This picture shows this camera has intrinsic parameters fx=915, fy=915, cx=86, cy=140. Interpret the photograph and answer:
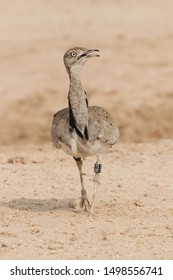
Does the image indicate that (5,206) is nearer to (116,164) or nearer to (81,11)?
(116,164)

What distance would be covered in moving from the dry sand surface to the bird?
643mm

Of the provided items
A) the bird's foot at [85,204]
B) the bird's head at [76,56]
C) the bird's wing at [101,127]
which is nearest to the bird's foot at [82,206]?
the bird's foot at [85,204]

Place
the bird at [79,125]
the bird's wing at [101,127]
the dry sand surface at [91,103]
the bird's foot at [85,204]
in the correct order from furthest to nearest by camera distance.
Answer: the bird's foot at [85,204]
the bird's wing at [101,127]
the bird at [79,125]
the dry sand surface at [91,103]

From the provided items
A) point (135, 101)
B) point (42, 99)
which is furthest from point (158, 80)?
point (42, 99)

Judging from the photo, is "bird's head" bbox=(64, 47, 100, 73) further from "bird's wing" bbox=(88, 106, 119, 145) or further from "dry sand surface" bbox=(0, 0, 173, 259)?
"dry sand surface" bbox=(0, 0, 173, 259)

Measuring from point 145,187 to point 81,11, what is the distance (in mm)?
10800

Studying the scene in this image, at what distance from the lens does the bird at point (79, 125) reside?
333 inches

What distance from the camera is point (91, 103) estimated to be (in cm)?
1452

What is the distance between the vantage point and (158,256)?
740 centimetres

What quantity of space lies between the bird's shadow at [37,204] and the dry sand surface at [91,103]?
0.03 feet

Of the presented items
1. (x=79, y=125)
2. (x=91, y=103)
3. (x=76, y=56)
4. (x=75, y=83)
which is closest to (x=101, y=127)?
(x=79, y=125)

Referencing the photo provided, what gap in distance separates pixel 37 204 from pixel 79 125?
42.0 inches

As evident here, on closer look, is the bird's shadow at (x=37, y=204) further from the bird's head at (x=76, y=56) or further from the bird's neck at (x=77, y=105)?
the bird's head at (x=76, y=56)

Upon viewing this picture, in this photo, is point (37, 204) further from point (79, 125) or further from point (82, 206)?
point (79, 125)
